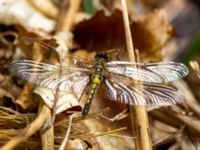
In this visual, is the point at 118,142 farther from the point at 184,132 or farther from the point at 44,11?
the point at 44,11

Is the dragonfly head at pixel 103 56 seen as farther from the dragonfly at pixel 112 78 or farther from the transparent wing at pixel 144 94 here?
the transparent wing at pixel 144 94

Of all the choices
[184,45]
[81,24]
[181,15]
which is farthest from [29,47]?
[181,15]

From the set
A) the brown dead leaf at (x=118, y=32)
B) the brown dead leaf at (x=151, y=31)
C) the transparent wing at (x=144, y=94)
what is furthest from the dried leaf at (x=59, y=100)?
the brown dead leaf at (x=151, y=31)

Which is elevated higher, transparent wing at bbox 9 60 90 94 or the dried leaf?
transparent wing at bbox 9 60 90 94

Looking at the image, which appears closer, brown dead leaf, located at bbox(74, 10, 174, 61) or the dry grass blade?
the dry grass blade

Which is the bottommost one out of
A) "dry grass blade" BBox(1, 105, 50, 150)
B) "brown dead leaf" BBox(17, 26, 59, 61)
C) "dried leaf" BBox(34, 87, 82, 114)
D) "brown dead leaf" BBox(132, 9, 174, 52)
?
"dry grass blade" BBox(1, 105, 50, 150)

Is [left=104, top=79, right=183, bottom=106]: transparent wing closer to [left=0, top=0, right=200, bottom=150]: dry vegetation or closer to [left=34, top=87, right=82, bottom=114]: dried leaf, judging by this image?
[left=0, top=0, right=200, bottom=150]: dry vegetation

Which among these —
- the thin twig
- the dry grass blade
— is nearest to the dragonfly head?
the thin twig
